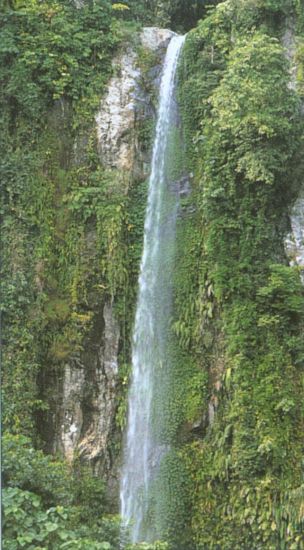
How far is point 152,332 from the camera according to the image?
33.1ft

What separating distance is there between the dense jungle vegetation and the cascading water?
7.0 inches

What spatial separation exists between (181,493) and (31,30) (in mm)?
7147

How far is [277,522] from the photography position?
7.99 metres

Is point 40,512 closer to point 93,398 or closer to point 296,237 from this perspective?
point 93,398

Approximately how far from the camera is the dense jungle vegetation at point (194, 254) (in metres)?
8.57

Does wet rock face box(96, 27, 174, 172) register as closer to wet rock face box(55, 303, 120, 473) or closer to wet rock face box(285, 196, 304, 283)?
wet rock face box(55, 303, 120, 473)

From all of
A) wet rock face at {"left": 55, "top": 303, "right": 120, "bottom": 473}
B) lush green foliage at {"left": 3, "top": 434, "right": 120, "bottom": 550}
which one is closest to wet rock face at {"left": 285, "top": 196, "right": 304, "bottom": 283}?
wet rock face at {"left": 55, "top": 303, "right": 120, "bottom": 473}

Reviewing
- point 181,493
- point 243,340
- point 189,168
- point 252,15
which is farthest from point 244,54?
point 181,493

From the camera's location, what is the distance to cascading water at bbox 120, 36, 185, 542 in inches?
370

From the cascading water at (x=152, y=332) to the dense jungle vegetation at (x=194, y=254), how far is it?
177mm

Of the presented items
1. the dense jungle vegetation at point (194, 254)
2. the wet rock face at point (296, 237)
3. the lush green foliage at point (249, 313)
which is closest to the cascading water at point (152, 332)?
the dense jungle vegetation at point (194, 254)

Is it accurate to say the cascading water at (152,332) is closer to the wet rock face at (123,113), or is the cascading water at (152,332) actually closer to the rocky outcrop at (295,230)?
the wet rock face at (123,113)

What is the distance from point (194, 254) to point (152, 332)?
1267 millimetres

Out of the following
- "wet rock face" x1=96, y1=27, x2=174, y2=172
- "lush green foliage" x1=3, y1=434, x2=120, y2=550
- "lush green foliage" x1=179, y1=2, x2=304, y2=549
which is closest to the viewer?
"lush green foliage" x1=3, y1=434, x2=120, y2=550
